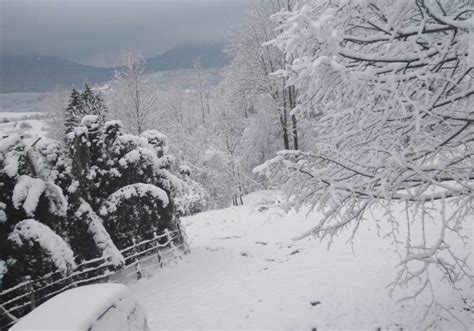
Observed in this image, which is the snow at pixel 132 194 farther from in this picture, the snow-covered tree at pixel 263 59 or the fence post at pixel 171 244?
the snow-covered tree at pixel 263 59

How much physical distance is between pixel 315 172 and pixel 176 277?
23.9 ft

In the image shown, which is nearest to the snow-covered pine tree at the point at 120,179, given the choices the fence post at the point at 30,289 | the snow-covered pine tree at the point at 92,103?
the fence post at the point at 30,289

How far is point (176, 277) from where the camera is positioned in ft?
32.6

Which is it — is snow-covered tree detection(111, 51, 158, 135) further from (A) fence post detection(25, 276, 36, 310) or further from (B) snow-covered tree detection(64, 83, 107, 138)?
(A) fence post detection(25, 276, 36, 310)

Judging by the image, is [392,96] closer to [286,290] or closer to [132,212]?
[286,290]

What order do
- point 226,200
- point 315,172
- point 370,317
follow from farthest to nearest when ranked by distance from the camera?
point 226,200 < point 370,317 < point 315,172

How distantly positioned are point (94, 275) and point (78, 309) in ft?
18.2

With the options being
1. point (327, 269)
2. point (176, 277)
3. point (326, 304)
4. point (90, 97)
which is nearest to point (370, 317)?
point (326, 304)

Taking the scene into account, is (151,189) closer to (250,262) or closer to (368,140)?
(250,262)

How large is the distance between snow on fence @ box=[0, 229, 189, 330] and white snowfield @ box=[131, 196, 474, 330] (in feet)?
1.74

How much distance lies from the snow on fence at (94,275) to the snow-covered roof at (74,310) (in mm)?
3298

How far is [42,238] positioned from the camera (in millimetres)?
6930

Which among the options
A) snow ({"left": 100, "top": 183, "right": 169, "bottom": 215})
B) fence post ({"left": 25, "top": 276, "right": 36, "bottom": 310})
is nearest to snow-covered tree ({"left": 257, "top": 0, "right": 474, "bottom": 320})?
fence post ({"left": 25, "top": 276, "right": 36, "bottom": 310})

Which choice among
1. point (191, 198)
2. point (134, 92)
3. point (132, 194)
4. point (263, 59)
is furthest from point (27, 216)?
point (191, 198)
